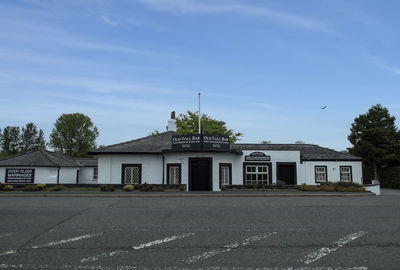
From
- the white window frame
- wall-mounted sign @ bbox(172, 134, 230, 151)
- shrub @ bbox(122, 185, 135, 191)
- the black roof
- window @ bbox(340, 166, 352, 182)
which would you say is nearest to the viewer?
shrub @ bbox(122, 185, 135, 191)

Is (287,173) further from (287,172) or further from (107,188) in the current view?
(107,188)

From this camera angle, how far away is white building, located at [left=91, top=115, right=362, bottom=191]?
79.0 ft

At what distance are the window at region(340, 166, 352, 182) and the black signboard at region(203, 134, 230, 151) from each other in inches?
431

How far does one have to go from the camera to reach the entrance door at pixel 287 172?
2553 centimetres

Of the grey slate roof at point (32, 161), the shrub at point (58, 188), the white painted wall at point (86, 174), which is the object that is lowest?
the shrub at point (58, 188)

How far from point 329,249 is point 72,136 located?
65.5 m

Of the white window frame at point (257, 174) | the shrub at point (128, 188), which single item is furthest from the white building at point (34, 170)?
the white window frame at point (257, 174)

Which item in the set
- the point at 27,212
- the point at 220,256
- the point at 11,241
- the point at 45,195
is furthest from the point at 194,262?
the point at 45,195

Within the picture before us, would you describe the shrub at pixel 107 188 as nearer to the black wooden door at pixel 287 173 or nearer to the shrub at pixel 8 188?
the shrub at pixel 8 188

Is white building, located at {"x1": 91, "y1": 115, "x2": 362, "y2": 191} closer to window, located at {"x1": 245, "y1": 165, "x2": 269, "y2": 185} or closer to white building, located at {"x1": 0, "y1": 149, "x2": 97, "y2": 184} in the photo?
window, located at {"x1": 245, "y1": 165, "x2": 269, "y2": 185}

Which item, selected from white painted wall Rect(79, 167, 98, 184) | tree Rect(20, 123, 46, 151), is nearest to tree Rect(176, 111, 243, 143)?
white painted wall Rect(79, 167, 98, 184)

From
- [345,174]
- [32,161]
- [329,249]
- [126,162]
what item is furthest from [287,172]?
[32,161]

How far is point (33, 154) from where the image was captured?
32.3m

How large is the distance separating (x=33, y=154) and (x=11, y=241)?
2847 centimetres
